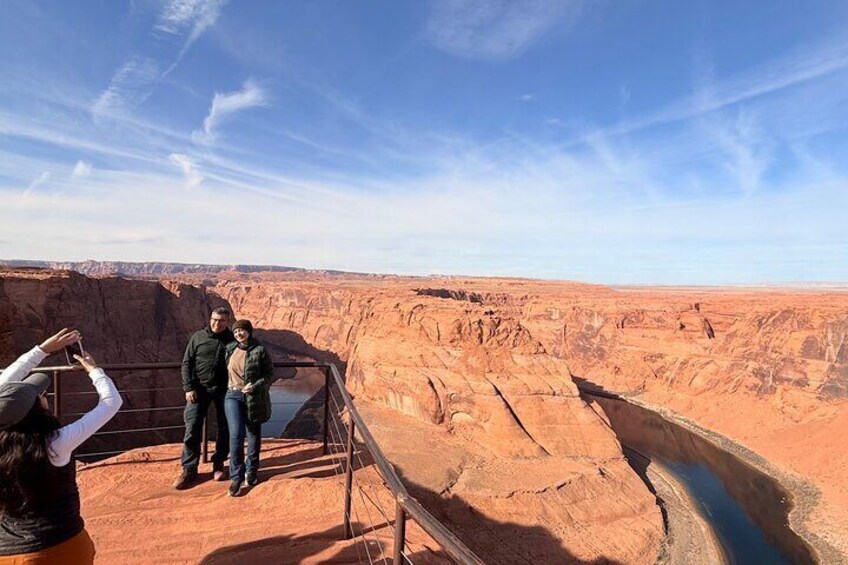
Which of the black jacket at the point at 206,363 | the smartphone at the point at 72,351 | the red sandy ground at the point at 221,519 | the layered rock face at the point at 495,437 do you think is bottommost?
the layered rock face at the point at 495,437

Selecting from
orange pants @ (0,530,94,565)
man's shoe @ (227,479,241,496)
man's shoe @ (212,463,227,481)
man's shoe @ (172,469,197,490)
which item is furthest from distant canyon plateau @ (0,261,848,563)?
orange pants @ (0,530,94,565)

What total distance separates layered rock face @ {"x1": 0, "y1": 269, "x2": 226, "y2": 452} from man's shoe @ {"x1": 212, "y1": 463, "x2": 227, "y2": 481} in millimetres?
21685

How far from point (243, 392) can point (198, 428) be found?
103 cm

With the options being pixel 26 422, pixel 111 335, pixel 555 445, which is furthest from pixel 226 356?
pixel 111 335

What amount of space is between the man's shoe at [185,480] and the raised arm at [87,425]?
3.70 metres

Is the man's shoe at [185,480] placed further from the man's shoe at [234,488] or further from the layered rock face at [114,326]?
the layered rock face at [114,326]

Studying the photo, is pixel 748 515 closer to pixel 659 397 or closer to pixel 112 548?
pixel 659 397

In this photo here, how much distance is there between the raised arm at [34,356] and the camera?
2926mm

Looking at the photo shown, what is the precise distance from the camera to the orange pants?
2449 millimetres

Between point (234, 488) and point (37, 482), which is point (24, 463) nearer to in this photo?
point (37, 482)

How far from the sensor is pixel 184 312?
44.0m

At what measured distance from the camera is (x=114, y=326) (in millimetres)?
37000

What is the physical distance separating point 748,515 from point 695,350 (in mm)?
26671

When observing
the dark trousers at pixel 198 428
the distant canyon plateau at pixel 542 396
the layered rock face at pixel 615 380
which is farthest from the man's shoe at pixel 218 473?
the layered rock face at pixel 615 380
